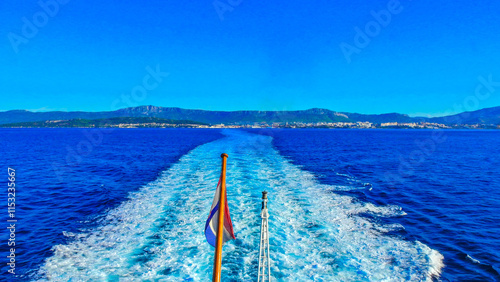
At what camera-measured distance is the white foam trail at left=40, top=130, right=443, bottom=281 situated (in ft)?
37.3

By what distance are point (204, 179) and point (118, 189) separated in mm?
9052

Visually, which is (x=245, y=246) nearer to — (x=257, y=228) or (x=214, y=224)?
(x=257, y=228)

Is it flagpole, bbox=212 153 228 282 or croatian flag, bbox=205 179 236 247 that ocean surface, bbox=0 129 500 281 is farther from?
flagpole, bbox=212 153 228 282

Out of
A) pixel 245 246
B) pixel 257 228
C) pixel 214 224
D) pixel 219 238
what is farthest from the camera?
pixel 257 228

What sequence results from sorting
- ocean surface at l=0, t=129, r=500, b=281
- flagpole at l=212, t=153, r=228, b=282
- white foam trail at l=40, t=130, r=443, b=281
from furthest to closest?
ocean surface at l=0, t=129, r=500, b=281
white foam trail at l=40, t=130, r=443, b=281
flagpole at l=212, t=153, r=228, b=282

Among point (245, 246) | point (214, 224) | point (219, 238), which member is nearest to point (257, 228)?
point (245, 246)

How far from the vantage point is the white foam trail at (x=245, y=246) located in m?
11.4

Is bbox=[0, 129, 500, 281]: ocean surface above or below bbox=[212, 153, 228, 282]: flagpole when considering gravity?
below

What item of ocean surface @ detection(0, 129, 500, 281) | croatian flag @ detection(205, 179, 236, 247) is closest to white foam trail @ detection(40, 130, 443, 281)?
ocean surface @ detection(0, 129, 500, 281)

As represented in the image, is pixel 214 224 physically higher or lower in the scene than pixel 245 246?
higher

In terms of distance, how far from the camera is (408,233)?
16172 millimetres

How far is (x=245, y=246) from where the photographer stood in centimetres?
→ 1374

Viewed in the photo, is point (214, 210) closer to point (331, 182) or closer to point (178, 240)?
point (178, 240)

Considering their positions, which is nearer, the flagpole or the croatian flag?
the flagpole
